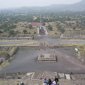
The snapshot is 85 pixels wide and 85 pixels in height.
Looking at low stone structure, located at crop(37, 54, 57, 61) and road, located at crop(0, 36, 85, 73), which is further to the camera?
low stone structure, located at crop(37, 54, 57, 61)

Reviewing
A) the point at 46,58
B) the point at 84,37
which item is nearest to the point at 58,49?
the point at 46,58

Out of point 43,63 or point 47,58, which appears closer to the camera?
point 43,63

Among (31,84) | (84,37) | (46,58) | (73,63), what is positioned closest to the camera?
(31,84)

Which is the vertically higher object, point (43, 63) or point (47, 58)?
point (47, 58)

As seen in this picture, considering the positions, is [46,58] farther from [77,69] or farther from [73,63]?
[77,69]

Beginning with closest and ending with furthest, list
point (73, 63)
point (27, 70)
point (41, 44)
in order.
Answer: point (27, 70), point (73, 63), point (41, 44)

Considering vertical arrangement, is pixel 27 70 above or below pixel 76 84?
below

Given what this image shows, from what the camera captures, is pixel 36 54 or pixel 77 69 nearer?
pixel 77 69

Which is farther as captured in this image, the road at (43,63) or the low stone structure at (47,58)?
the low stone structure at (47,58)

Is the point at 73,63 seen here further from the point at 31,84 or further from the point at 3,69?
the point at 31,84

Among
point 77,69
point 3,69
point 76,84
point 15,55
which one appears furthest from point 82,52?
point 76,84
